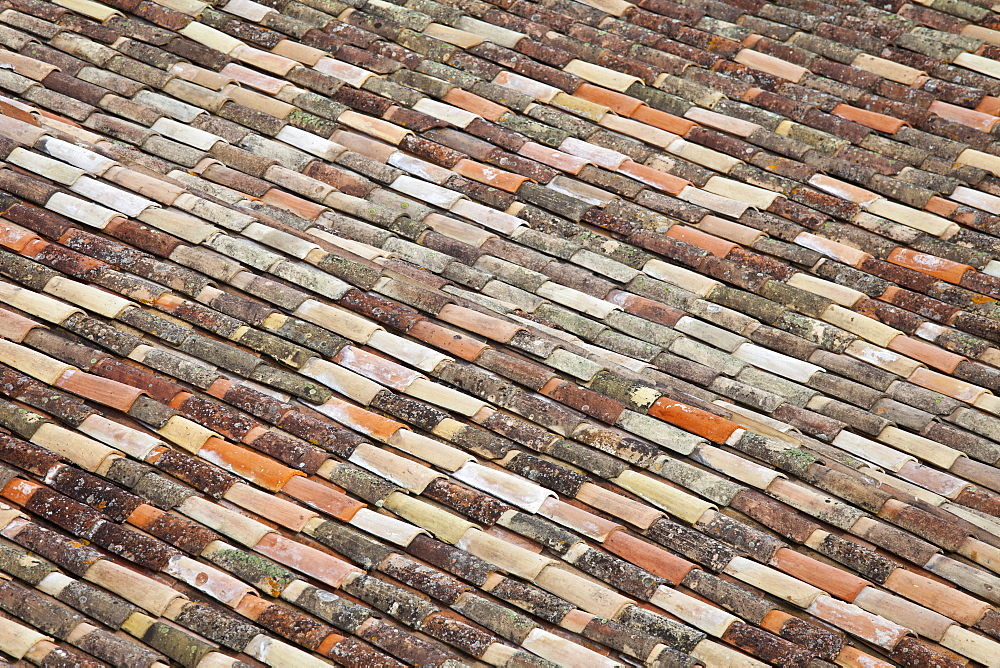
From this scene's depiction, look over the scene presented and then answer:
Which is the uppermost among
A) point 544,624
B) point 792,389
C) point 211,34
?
point 211,34

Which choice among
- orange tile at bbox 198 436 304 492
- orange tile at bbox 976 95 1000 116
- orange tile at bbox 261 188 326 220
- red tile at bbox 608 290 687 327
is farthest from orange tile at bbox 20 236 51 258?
orange tile at bbox 976 95 1000 116

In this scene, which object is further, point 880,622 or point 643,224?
point 643,224

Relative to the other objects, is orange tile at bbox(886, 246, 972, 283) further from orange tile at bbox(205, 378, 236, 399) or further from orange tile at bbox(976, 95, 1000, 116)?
orange tile at bbox(205, 378, 236, 399)

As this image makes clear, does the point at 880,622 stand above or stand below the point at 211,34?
below

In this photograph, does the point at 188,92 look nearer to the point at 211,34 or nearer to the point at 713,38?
the point at 211,34

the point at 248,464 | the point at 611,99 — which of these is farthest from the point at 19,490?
the point at 611,99

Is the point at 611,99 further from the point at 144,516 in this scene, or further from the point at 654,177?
the point at 144,516

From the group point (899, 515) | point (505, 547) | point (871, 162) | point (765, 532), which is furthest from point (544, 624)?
point (871, 162)

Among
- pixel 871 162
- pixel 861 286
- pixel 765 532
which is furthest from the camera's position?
pixel 871 162
